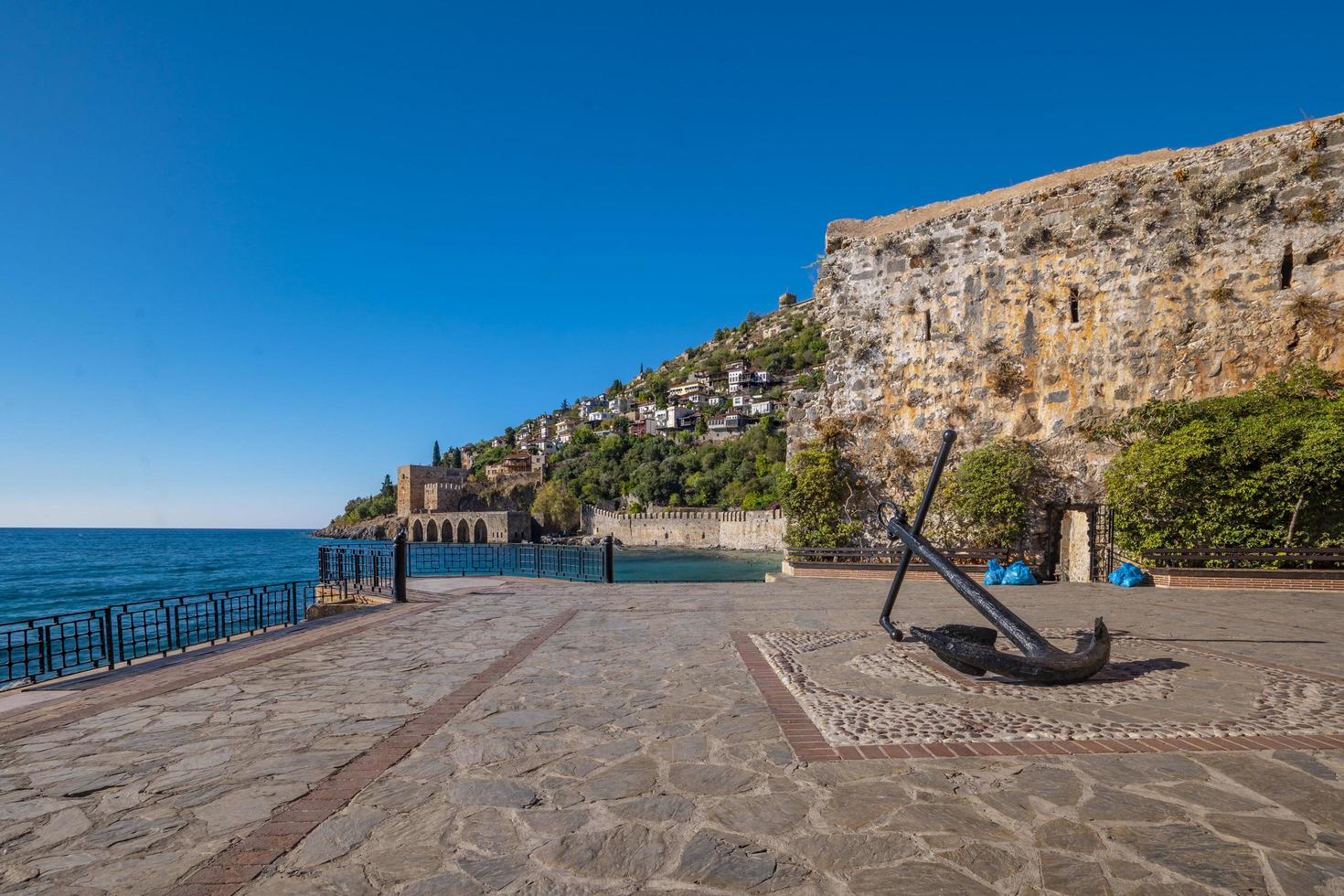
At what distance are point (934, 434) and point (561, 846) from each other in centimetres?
1522

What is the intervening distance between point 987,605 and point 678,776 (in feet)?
9.38

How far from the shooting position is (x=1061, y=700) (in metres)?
4.98

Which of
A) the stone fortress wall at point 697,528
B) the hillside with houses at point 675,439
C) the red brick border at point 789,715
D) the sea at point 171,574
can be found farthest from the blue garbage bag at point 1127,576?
the hillside with houses at point 675,439

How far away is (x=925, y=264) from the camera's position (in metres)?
16.6

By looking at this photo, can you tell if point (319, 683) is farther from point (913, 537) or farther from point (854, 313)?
point (854, 313)

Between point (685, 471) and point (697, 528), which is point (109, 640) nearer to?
point (697, 528)

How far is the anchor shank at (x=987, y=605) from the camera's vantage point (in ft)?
15.9

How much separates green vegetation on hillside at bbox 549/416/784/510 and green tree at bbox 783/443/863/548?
49.3m

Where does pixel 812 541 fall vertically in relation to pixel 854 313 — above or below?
below

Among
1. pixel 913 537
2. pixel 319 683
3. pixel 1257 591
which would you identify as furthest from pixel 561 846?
pixel 1257 591

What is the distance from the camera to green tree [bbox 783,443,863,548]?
1653 cm

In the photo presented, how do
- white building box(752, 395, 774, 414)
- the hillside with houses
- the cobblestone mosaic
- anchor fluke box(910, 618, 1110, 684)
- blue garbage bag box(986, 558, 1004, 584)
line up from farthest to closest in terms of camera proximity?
white building box(752, 395, 774, 414)
the hillside with houses
blue garbage bag box(986, 558, 1004, 584)
anchor fluke box(910, 618, 1110, 684)
the cobblestone mosaic

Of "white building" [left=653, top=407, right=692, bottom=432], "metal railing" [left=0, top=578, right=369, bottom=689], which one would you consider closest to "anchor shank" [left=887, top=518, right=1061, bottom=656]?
"metal railing" [left=0, top=578, right=369, bottom=689]

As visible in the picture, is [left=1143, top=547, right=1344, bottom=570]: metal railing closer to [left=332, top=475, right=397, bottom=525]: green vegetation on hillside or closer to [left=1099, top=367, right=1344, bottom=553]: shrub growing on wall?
[left=1099, top=367, right=1344, bottom=553]: shrub growing on wall
